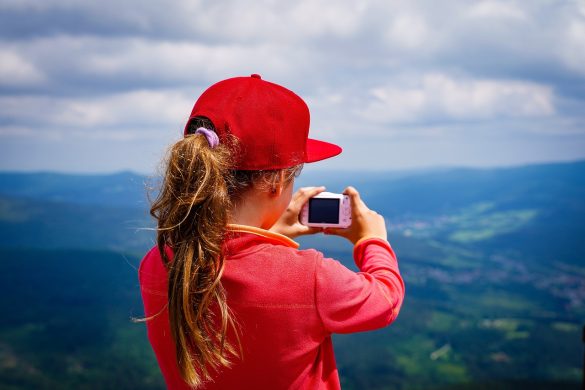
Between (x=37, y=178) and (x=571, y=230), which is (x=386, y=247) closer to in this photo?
(x=571, y=230)

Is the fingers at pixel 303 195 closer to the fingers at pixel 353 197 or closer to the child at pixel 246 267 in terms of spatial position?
the fingers at pixel 353 197

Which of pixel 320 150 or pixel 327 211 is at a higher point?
pixel 320 150

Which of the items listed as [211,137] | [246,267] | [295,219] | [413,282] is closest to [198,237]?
[246,267]

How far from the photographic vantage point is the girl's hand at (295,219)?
215 centimetres

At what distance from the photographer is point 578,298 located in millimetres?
73438

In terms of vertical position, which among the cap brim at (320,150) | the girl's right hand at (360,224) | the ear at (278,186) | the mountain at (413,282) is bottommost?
the mountain at (413,282)

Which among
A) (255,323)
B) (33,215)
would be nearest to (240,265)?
(255,323)

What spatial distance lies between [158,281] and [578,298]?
8290 cm

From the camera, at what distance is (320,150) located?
1.81m

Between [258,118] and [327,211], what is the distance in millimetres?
621

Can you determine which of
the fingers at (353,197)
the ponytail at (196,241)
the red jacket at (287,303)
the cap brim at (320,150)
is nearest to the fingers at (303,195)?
the fingers at (353,197)

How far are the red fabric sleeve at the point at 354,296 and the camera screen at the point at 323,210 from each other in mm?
410

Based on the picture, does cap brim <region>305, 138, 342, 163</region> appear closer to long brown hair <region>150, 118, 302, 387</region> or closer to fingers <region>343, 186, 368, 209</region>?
long brown hair <region>150, 118, 302, 387</region>

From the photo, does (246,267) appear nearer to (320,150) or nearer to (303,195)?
(320,150)
